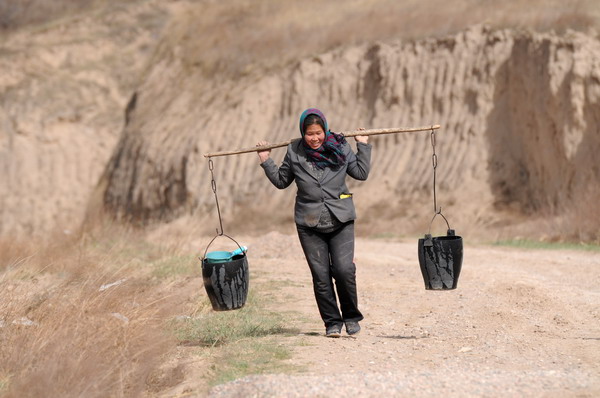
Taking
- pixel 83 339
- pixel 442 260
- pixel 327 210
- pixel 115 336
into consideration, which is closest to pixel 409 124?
pixel 442 260

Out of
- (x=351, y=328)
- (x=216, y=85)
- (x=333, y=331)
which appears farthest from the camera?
(x=216, y=85)

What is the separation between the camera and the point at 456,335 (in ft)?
23.4

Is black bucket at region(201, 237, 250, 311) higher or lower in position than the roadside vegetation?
higher

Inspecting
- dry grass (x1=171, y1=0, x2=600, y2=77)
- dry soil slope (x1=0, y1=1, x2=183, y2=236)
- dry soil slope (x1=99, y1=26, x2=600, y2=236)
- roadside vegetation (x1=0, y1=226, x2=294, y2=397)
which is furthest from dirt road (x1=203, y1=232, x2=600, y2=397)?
dry soil slope (x1=0, y1=1, x2=183, y2=236)

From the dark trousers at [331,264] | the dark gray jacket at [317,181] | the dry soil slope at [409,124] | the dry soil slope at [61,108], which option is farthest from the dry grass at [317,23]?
the dark trousers at [331,264]

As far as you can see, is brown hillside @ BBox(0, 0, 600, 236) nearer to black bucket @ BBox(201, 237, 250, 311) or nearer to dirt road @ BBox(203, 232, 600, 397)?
dirt road @ BBox(203, 232, 600, 397)

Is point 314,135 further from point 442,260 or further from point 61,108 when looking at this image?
point 61,108

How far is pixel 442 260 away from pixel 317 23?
1817cm

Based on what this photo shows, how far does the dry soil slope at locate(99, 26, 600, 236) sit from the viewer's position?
1806 centimetres

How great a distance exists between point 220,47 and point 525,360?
21.5 meters

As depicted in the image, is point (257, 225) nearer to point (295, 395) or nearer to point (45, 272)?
point (45, 272)

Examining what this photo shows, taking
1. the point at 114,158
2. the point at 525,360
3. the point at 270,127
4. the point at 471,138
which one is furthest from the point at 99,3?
the point at 525,360

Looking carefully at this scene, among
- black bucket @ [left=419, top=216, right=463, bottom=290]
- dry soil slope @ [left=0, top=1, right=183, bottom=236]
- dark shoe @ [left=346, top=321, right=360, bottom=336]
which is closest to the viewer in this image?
dark shoe @ [left=346, top=321, right=360, bottom=336]

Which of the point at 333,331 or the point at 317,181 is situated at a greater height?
the point at 317,181
